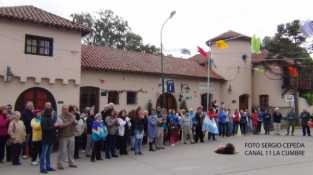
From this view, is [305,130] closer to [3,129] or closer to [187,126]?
[187,126]

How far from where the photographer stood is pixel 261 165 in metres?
11.3

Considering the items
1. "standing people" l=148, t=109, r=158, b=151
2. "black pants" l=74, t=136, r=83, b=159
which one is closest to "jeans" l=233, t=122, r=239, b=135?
"standing people" l=148, t=109, r=158, b=151

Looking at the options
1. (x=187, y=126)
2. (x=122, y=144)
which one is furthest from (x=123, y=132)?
(x=187, y=126)

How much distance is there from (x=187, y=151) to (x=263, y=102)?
19.9 meters

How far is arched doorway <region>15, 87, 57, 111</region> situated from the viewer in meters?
16.9

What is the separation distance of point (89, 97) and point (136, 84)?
147 inches

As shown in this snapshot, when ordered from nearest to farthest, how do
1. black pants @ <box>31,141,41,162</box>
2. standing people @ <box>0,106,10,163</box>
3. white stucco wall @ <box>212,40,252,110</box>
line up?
black pants @ <box>31,141,41,162</box> < standing people @ <box>0,106,10,163</box> < white stucco wall @ <box>212,40,252,110</box>

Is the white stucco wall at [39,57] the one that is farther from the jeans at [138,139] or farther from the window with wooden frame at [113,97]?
the jeans at [138,139]

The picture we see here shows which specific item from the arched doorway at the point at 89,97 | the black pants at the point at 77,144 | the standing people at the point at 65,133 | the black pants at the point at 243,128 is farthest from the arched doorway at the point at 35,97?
the black pants at the point at 243,128

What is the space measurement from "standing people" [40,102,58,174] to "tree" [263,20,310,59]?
82.3 feet

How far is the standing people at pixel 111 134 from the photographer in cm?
1276

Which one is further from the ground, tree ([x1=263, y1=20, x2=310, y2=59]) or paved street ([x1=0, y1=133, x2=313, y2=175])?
tree ([x1=263, y1=20, x2=310, y2=59])

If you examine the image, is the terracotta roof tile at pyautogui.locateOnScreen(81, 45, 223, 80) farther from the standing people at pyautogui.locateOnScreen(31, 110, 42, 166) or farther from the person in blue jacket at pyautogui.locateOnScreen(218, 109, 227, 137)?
the standing people at pyautogui.locateOnScreen(31, 110, 42, 166)

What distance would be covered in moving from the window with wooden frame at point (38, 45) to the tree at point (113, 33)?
28319mm
